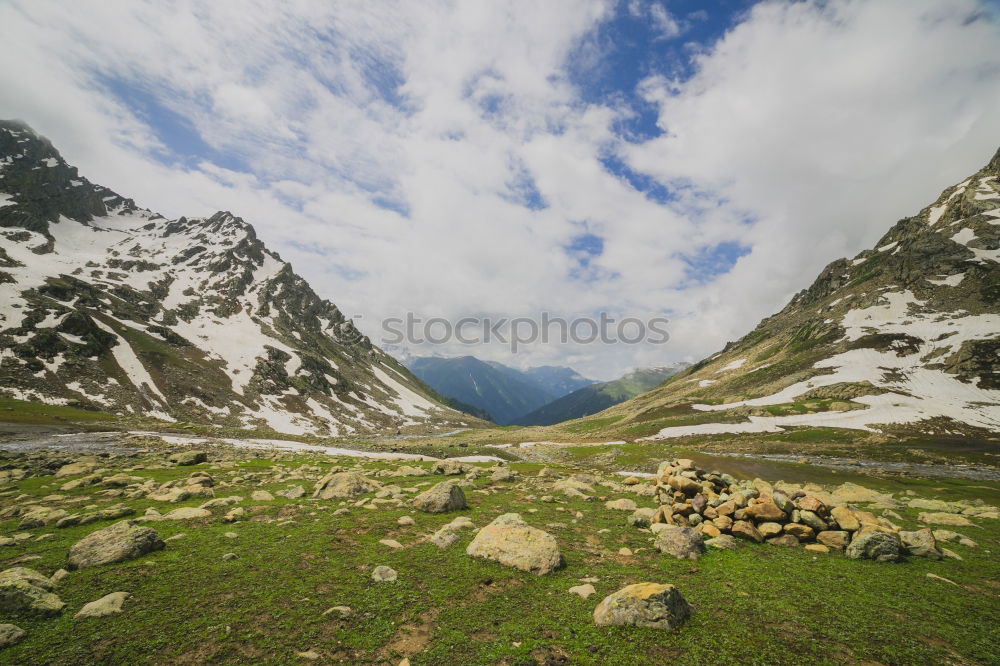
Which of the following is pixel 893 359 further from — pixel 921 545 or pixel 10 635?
pixel 10 635

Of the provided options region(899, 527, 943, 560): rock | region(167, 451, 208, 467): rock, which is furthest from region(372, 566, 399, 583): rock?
region(167, 451, 208, 467): rock

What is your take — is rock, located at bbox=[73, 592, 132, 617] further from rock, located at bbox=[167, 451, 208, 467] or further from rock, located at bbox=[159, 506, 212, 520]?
rock, located at bbox=[167, 451, 208, 467]

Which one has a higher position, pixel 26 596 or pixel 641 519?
pixel 26 596

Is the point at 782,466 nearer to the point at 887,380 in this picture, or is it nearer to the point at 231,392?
the point at 887,380

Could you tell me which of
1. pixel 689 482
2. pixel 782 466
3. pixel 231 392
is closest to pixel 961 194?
pixel 782 466

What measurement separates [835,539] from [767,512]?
8.49 feet

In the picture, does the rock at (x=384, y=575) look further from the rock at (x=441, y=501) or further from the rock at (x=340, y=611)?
the rock at (x=441, y=501)

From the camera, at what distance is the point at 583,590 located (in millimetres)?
12047

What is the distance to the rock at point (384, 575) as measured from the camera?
40.5 ft

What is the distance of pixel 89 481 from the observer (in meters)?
26.2

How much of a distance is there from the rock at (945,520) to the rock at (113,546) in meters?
40.7

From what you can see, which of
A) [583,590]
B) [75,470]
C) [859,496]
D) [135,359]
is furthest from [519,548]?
[135,359]

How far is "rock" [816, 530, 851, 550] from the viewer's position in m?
16.8

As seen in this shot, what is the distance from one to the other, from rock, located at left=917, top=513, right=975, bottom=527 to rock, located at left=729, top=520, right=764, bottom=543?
15193 millimetres
